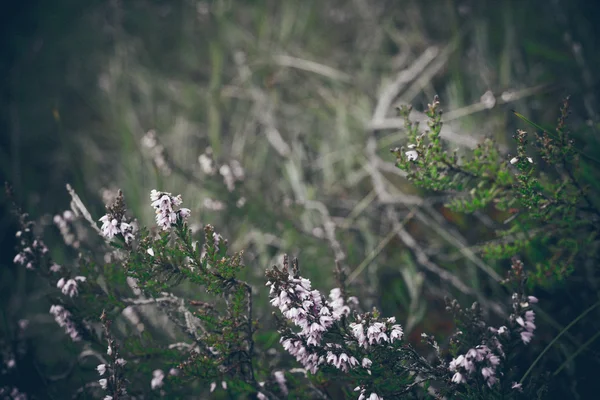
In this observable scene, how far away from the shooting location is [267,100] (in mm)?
3574

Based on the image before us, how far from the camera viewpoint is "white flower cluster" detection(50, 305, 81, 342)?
1721mm

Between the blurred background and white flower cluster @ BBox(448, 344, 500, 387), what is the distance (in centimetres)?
76

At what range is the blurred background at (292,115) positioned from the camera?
8.71 ft

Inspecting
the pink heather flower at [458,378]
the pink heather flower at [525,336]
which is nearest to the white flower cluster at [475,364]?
the pink heather flower at [458,378]

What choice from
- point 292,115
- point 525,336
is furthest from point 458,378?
point 292,115

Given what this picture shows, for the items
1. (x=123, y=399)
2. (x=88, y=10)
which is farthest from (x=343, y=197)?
(x=88, y=10)

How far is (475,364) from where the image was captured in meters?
1.46

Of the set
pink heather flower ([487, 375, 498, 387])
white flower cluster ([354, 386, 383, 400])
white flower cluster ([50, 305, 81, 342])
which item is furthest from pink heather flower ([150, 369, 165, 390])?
pink heather flower ([487, 375, 498, 387])

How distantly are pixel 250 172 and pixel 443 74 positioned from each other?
191 cm

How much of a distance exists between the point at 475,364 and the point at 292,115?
280 centimetres

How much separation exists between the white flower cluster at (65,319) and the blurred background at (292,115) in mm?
522

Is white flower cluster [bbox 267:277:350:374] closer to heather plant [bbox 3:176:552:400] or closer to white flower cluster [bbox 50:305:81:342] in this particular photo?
heather plant [bbox 3:176:552:400]

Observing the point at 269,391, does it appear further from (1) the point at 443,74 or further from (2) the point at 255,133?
(1) the point at 443,74

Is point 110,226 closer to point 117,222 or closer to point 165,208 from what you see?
point 117,222
